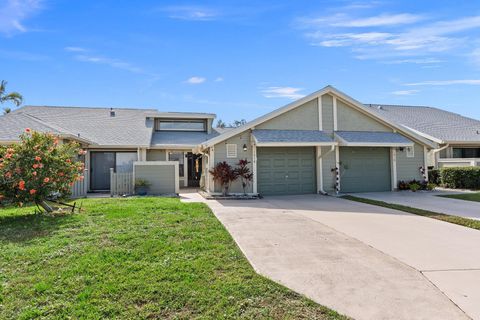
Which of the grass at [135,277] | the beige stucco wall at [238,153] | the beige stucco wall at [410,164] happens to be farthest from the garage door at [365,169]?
the grass at [135,277]

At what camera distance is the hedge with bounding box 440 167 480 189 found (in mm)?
15656

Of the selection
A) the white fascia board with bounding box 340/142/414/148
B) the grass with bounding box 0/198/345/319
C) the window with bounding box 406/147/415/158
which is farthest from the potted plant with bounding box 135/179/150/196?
the window with bounding box 406/147/415/158

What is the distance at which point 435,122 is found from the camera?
23.2 meters

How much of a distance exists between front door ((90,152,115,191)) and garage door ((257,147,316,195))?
8678mm

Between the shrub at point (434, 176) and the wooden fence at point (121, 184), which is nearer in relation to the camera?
the wooden fence at point (121, 184)

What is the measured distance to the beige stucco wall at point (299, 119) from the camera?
1425 centimetres

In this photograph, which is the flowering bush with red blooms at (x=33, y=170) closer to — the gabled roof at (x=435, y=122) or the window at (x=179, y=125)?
the window at (x=179, y=125)

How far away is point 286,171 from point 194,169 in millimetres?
7251

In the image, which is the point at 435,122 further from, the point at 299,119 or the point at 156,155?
the point at 156,155

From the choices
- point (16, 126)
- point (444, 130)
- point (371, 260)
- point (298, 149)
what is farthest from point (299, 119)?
point (444, 130)

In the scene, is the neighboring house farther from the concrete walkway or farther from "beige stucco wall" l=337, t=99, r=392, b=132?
the concrete walkway

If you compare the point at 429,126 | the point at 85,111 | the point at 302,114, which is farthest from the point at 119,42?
the point at 429,126

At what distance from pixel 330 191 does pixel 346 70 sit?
5.95m

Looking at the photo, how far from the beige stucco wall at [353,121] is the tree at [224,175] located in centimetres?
617
